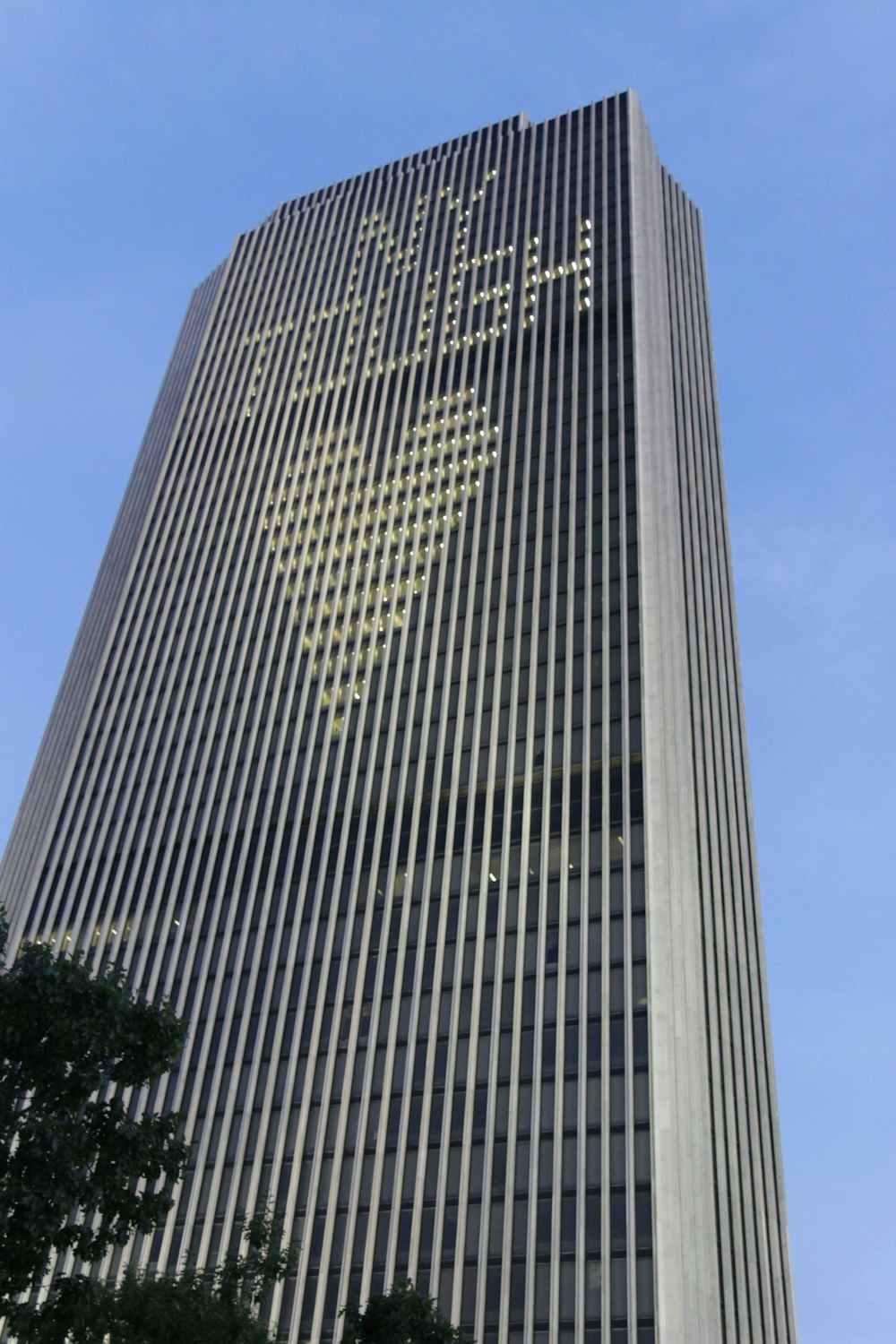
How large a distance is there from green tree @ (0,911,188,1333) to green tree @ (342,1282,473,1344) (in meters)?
6.87

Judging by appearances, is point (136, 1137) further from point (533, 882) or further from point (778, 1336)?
point (778, 1336)

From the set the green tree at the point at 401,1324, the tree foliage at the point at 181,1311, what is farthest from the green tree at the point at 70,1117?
the green tree at the point at 401,1324

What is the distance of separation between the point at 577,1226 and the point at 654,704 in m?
29.2

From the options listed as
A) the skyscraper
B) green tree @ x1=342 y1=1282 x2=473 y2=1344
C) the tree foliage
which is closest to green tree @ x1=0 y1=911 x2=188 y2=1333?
the tree foliage

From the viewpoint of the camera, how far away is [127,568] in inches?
4291

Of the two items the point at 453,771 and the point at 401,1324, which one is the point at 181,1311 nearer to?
the point at 401,1324

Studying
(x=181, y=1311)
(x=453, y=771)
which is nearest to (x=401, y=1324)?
(x=181, y=1311)

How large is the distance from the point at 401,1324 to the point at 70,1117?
10.6m

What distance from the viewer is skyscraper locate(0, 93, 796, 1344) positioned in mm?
64250

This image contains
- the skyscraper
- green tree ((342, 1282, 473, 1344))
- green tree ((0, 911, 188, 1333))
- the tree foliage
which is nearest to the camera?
green tree ((0, 911, 188, 1333))

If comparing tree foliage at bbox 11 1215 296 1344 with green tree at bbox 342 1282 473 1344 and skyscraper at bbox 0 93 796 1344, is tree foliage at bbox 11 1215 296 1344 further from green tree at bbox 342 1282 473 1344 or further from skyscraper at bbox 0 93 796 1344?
skyscraper at bbox 0 93 796 1344

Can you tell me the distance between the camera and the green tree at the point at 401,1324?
3428cm

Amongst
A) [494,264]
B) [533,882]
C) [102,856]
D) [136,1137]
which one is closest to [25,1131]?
[136,1137]

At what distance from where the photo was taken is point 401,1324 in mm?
34188
